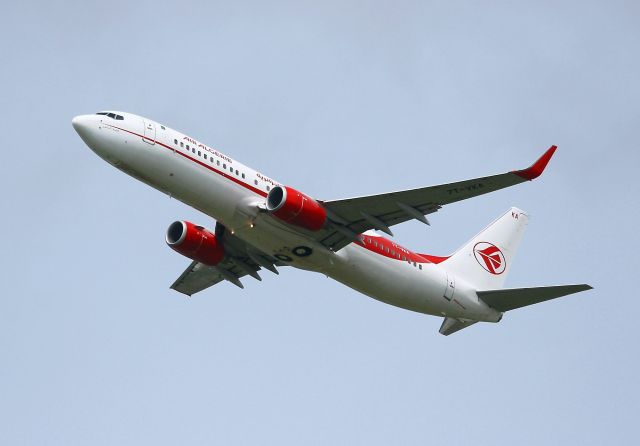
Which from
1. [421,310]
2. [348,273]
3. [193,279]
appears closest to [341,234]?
[348,273]

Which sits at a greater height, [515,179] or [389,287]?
[515,179]

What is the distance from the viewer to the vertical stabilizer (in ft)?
182

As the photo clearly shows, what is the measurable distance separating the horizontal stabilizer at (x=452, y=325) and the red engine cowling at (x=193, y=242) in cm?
1188

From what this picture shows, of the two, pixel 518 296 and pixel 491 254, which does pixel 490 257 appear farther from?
pixel 518 296

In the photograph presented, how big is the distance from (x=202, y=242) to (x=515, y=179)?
53.2 feet

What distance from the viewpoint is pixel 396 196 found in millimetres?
45938

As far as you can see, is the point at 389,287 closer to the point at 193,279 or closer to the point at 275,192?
the point at 275,192

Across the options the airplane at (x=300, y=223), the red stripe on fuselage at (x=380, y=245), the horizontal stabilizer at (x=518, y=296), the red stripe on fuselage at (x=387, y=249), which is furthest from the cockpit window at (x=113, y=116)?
the horizontal stabilizer at (x=518, y=296)

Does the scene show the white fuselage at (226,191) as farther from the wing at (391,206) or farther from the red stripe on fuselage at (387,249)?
the wing at (391,206)

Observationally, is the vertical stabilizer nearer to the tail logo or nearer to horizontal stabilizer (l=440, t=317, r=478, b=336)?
the tail logo

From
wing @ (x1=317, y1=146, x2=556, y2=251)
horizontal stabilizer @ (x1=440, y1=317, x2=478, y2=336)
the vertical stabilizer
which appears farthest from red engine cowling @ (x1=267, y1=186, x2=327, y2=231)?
horizontal stabilizer @ (x1=440, y1=317, x2=478, y2=336)

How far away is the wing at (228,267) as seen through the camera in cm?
5262

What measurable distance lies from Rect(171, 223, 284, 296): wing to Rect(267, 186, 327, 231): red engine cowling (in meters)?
6.20

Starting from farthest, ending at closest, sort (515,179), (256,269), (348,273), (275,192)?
1. (256,269)
2. (348,273)
3. (275,192)
4. (515,179)
